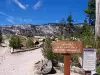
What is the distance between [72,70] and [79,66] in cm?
80

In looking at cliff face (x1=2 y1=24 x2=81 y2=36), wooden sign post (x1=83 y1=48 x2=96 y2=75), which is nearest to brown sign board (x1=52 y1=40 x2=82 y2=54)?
wooden sign post (x1=83 y1=48 x2=96 y2=75)

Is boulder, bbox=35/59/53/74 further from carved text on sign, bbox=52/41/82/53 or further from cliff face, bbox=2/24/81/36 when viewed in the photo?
cliff face, bbox=2/24/81/36

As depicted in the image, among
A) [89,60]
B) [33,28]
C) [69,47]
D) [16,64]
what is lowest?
[16,64]

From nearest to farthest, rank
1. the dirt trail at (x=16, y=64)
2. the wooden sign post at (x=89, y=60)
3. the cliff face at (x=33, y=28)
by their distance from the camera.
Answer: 1. the wooden sign post at (x=89, y=60)
2. the dirt trail at (x=16, y=64)
3. the cliff face at (x=33, y=28)

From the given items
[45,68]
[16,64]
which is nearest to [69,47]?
[45,68]

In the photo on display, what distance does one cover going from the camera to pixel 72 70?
11.5m

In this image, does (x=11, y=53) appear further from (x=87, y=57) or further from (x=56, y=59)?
(x=87, y=57)

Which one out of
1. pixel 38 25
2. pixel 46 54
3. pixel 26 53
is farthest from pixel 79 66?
pixel 38 25

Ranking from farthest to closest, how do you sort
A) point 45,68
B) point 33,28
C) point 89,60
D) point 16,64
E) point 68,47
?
point 33,28
point 16,64
point 45,68
point 68,47
point 89,60

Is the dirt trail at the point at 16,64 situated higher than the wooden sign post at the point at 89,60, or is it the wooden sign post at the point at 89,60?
the wooden sign post at the point at 89,60

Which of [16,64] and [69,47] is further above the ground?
[69,47]

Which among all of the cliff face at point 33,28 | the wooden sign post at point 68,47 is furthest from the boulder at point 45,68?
the cliff face at point 33,28

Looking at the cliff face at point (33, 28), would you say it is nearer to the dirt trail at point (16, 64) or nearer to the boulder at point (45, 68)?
the dirt trail at point (16, 64)

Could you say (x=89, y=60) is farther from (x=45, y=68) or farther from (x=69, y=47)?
(x=45, y=68)
